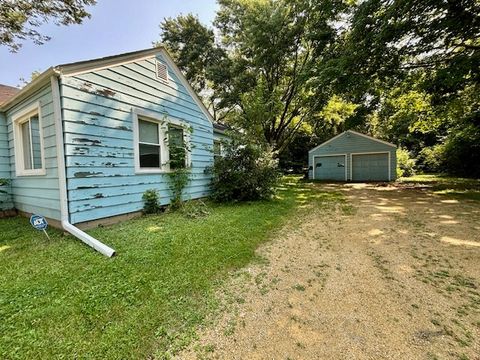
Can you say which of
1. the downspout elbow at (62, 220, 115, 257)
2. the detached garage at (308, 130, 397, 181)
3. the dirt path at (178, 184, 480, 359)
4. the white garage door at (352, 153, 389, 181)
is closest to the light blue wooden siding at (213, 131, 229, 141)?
the dirt path at (178, 184, 480, 359)


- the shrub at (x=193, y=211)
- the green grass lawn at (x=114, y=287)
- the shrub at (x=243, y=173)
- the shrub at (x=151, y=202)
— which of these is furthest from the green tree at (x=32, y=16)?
Answer: the shrub at (x=193, y=211)

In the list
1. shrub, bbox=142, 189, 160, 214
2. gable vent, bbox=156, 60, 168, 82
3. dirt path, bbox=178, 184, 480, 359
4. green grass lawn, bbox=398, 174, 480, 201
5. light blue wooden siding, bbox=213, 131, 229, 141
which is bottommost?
dirt path, bbox=178, 184, 480, 359

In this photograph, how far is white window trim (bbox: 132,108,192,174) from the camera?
5.09 metres

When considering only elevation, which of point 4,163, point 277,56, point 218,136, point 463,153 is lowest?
point 4,163

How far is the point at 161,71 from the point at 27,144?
12.0ft

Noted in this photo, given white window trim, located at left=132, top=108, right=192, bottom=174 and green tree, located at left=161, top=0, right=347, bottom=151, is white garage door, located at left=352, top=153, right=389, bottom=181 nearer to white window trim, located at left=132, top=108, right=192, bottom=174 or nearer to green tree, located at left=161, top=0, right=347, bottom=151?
green tree, located at left=161, top=0, right=347, bottom=151

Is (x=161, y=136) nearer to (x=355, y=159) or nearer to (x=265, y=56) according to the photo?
(x=265, y=56)

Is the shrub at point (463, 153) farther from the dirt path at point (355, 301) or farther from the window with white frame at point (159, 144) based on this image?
the window with white frame at point (159, 144)

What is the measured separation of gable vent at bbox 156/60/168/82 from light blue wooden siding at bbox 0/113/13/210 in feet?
13.1

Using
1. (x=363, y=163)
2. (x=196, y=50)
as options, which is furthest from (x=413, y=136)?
(x=196, y=50)

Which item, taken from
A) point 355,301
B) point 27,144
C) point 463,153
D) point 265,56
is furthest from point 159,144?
point 463,153

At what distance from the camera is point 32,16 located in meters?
6.78

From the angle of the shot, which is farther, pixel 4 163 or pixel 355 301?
pixel 4 163

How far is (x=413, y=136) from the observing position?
82.2ft
